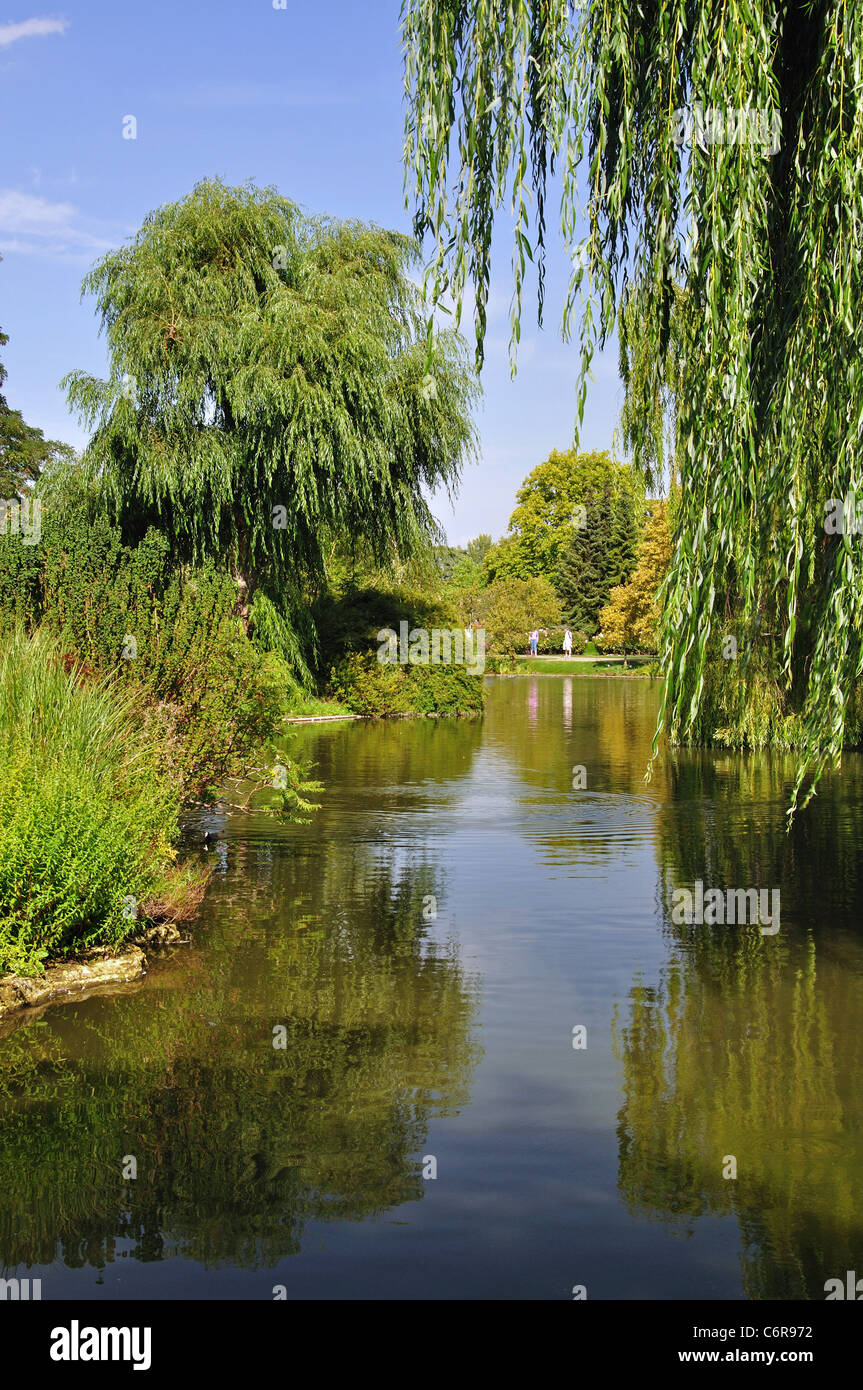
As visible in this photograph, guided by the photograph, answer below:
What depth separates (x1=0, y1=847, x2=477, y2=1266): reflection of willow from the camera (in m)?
5.02

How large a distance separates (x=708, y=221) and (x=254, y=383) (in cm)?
1912

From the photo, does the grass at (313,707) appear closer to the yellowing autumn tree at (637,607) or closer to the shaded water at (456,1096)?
the shaded water at (456,1096)

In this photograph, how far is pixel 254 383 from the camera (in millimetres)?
24156

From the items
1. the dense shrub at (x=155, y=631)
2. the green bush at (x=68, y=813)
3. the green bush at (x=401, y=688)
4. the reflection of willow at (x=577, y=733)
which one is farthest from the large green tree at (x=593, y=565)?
the green bush at (x=68, y=813)

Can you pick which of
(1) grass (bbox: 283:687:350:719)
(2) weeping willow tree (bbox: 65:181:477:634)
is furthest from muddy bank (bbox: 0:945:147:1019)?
(1) grass (bbox: 283:687:350:719)

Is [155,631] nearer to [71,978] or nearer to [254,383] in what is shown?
[71,978]

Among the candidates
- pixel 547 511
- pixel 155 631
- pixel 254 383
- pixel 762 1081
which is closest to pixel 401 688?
pixel 254 383

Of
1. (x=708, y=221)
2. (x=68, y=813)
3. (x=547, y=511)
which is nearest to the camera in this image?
(x=708, y=221)

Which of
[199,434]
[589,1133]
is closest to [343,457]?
[199,434]

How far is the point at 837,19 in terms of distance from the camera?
6254 millimetres

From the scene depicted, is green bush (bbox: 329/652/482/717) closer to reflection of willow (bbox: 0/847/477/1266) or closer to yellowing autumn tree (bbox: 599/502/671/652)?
yellowing autumn tree (bbox: 599/502/671/652)

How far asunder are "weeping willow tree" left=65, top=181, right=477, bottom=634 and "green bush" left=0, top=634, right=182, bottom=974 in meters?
14.8

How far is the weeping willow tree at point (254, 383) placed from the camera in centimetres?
2433
